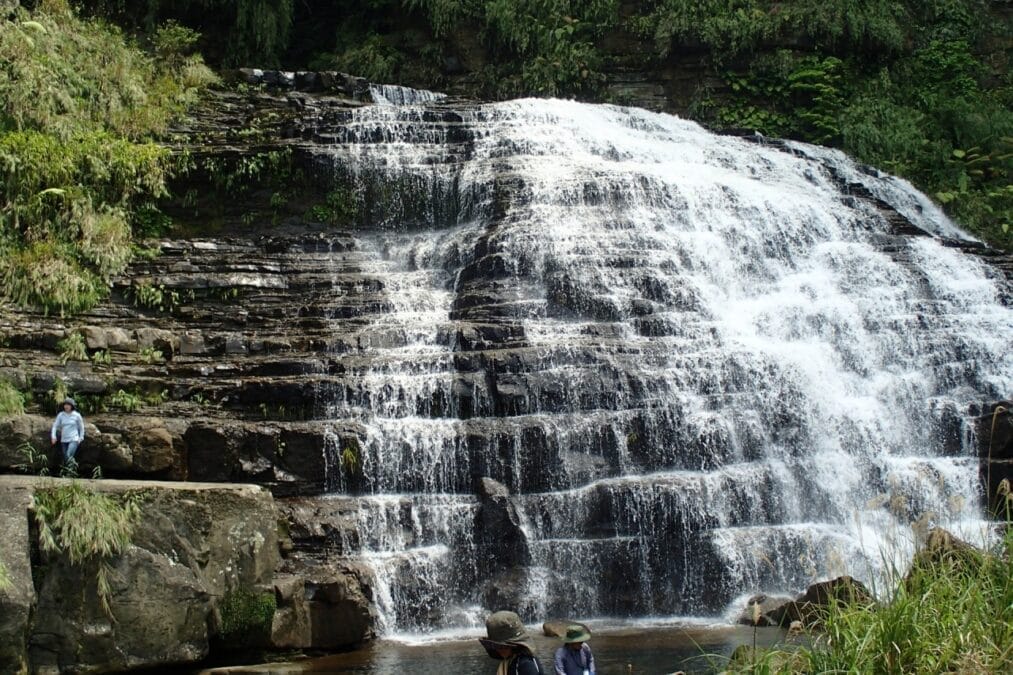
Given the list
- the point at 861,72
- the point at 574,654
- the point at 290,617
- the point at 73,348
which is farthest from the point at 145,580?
the point at 861,72

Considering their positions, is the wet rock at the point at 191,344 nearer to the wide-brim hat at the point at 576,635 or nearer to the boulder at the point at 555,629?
the boulder at the point at 555,629

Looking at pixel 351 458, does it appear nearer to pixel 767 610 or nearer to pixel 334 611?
pixel 334 611

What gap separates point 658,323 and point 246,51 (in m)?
16.9

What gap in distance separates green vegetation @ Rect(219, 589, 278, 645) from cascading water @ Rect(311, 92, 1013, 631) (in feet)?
7.00

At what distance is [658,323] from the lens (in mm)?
16359

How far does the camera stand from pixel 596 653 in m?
10.7

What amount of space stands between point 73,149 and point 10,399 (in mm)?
7250

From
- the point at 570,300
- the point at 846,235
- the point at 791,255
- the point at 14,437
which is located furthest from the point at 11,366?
the point at 846,235

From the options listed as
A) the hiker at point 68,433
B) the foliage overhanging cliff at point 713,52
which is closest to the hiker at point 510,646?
the hiker at point 68,433

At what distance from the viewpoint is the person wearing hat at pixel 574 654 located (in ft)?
21.2

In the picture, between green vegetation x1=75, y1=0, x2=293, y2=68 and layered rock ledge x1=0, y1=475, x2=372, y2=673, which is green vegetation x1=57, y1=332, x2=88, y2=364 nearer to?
layered rock ledge x1=0, y1=475, x2=372, y2=673

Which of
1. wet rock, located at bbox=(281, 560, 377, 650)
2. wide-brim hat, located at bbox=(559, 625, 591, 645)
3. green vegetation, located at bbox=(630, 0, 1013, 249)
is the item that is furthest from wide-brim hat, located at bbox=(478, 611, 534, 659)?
green vegetation, located at bbox=(630, 0, 1013, 249)

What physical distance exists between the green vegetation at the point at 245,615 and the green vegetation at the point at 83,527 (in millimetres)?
1293

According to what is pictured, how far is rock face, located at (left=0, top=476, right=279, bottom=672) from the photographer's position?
30.5 feet
